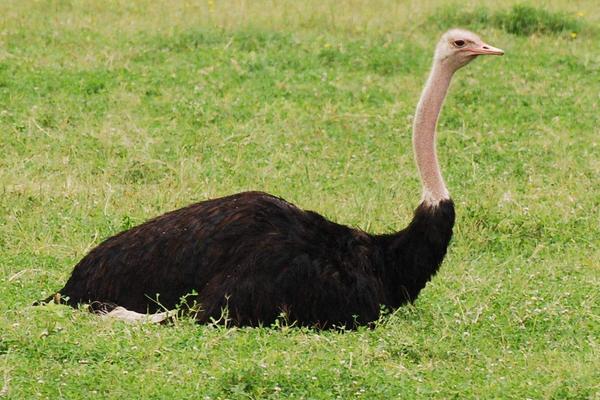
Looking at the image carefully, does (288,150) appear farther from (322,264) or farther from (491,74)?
(322,264)

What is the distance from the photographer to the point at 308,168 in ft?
34.8

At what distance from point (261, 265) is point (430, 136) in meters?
1.23

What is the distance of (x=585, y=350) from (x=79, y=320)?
2.32m

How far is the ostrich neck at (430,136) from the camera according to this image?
7.54 meters

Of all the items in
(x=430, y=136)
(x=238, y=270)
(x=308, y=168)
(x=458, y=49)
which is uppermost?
(x=458, y=49)

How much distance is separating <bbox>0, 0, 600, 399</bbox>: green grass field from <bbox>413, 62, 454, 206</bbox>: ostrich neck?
1.97ft

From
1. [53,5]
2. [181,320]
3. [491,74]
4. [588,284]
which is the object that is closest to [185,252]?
[181,320]

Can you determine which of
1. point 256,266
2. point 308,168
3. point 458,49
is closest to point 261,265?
point 256,266

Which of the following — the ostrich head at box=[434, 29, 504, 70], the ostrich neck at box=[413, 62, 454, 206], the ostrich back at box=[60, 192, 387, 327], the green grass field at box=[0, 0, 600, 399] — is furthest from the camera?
the ostrich head at box=[434, 29, 504, 70]

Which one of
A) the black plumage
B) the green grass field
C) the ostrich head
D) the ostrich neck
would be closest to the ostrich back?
the black plumage

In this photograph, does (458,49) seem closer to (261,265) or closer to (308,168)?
(261,265)

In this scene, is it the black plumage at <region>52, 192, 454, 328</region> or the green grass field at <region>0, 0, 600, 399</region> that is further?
the black plumage at <region>52, 192, 454, 328</region>

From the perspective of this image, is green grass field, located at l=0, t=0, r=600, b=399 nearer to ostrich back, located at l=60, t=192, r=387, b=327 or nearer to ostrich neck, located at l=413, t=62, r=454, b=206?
ostrich back, located at l=60, t=192, r=387, b=327

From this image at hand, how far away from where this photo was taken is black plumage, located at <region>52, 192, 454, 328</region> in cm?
703
